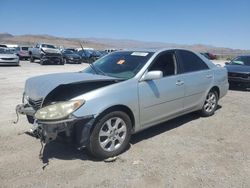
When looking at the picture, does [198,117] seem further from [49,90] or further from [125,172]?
[49,90]

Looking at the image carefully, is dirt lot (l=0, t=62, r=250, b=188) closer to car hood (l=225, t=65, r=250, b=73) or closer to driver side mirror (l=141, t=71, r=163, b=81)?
driver side mirror (l=141, t=71, r=163, b=81)

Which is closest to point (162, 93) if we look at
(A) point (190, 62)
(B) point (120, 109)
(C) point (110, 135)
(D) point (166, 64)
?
(D) point (166, 64)

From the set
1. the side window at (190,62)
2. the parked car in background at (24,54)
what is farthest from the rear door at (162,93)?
the parked car in background at (24,54)

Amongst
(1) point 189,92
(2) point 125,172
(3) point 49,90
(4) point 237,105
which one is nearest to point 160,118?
(1) point 189,92

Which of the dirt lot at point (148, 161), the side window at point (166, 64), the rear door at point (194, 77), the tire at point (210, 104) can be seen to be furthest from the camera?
the tire at point (210, 104)

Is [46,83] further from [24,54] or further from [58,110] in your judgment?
[24,54]

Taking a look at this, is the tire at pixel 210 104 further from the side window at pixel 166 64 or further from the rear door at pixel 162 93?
the side window at pixel 166 64

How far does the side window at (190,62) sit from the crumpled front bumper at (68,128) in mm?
2778

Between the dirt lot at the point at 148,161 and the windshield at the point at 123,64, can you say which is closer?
the dirt lot at the point at 148,161

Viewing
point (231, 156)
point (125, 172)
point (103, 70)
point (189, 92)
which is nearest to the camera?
point (125, 172)

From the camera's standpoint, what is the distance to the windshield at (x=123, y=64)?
540 cm

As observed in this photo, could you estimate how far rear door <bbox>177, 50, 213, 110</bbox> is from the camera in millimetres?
6305

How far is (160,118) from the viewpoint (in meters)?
5.62

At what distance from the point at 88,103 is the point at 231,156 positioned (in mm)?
2388
